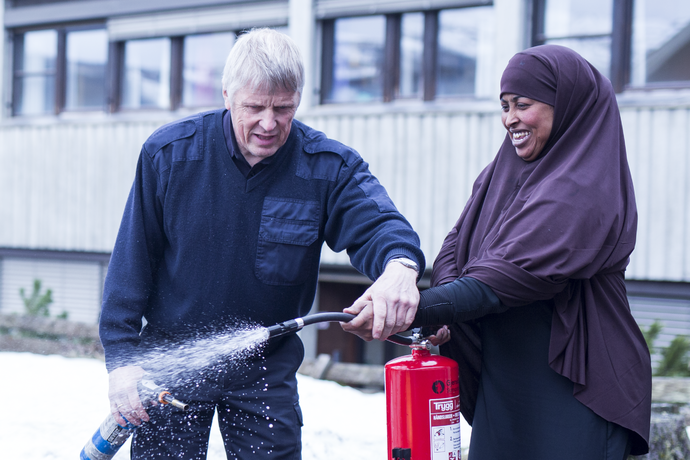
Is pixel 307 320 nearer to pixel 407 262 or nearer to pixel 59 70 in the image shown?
pixel 407 262

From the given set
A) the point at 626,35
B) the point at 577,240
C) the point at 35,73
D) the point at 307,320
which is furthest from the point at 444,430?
the point at 35,73

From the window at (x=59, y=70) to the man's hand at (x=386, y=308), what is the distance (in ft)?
32.1

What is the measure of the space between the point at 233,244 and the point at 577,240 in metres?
1.19

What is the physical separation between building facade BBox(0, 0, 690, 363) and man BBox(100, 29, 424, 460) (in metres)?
5.61

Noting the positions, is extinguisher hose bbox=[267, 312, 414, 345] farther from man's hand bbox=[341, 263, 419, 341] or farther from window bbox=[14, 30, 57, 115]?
window bbox=[14, 30, 57, 115]

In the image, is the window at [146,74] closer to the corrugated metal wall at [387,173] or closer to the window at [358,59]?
the corrugated metal wall at [387,173]

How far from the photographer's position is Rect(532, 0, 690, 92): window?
7285 mm

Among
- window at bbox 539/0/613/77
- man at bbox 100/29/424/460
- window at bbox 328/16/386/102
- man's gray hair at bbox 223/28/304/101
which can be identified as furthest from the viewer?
window at bbox 328/16/386/102

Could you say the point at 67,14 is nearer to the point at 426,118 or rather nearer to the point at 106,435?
the point at 426,118

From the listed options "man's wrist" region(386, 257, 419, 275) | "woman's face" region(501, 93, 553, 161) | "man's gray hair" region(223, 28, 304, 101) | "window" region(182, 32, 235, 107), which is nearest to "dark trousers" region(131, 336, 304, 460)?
"man's wrist" region(386, 257, 419, 275)

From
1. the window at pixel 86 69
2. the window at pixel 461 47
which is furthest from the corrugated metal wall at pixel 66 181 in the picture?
the window at pixel 461 47

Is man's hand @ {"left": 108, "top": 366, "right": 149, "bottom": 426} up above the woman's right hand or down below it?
below

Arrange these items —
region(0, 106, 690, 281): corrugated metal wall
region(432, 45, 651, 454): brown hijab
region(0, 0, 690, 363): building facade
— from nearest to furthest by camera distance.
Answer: region(432, 45, 651, 454): brown hijab → region(0, 106, 690, 281): corrugated metal wall → region(0, 0, 690, 363): building facade

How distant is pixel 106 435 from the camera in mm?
2408
